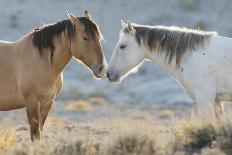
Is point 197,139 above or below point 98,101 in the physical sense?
below

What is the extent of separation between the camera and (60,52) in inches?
410

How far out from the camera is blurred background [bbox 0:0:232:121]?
27.3m

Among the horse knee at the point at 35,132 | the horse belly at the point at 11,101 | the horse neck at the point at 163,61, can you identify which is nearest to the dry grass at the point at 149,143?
the horse knee at the point at 35,132

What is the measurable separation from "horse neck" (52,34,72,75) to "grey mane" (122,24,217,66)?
0.98 metres

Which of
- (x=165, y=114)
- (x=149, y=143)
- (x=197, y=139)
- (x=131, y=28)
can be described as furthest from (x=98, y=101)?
(x=149, y=143)

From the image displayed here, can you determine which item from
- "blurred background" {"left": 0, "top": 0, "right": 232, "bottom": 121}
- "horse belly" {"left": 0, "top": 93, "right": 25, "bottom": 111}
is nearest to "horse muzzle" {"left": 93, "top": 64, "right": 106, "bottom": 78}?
"horse belly" {"left": 0, "top": 93, "right": 25, "bottom": 111}

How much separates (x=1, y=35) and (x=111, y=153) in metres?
28.5

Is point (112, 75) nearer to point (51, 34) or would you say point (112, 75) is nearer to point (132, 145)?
point (51, 34)

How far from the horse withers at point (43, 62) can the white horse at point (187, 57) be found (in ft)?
2.16

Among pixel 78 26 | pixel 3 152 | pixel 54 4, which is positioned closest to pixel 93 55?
pixel 78 26

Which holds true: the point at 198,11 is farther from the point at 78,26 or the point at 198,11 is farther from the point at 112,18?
the point at 78,26

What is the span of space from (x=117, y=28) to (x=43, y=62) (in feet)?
86.4

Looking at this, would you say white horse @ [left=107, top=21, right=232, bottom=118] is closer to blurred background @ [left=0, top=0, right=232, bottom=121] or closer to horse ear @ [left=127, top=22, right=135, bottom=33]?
horse ear @ [left=127, top=22, right=135, bottom=33]

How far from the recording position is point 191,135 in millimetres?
9430
